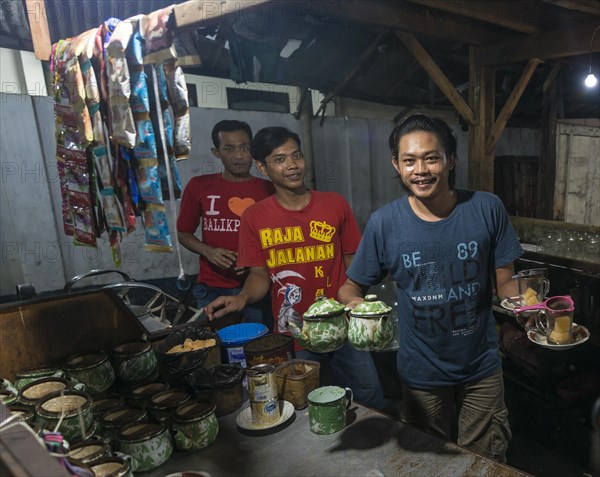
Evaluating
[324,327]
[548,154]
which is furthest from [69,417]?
[548,154]

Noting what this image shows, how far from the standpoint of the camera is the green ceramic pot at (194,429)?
1.60 meters

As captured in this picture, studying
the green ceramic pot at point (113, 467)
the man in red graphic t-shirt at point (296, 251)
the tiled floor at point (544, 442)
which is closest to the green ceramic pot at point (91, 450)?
the green ceramic pot at point (113, 467)

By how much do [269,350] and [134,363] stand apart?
0.67 metres

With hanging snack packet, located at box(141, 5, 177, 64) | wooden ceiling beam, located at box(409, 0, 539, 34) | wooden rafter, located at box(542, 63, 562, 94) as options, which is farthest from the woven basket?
wooden rafter, located at box(542, 63, 562, 94)

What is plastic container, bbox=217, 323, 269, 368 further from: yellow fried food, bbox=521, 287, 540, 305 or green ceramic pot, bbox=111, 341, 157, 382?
yellow fried food, bbox=521, 287, 540, 305

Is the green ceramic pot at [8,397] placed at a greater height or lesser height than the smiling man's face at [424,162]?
lesser

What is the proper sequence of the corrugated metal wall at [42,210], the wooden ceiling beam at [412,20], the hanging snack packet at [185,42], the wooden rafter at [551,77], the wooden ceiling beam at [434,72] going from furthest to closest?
1. the wooden rafter at [551,77]
2. the corrugated metal wall at [42,210]
3. the wooden ceiling beam at [434,72]
4. the wooden ceiling beam at [412,20]
5. the hanging snack packet at [185,42]

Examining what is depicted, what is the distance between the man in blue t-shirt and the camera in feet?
6.12

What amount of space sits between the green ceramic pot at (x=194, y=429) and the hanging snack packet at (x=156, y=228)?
1005 mm

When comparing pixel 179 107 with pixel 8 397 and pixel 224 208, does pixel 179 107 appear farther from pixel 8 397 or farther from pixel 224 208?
pixel 8 397

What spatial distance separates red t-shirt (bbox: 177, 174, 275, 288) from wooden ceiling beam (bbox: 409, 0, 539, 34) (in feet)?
6.97

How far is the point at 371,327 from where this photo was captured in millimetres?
1497

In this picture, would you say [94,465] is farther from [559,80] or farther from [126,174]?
[559,80]

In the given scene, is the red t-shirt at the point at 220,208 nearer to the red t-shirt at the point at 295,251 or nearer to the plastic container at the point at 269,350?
the red t-shirt at the point at 295,251
